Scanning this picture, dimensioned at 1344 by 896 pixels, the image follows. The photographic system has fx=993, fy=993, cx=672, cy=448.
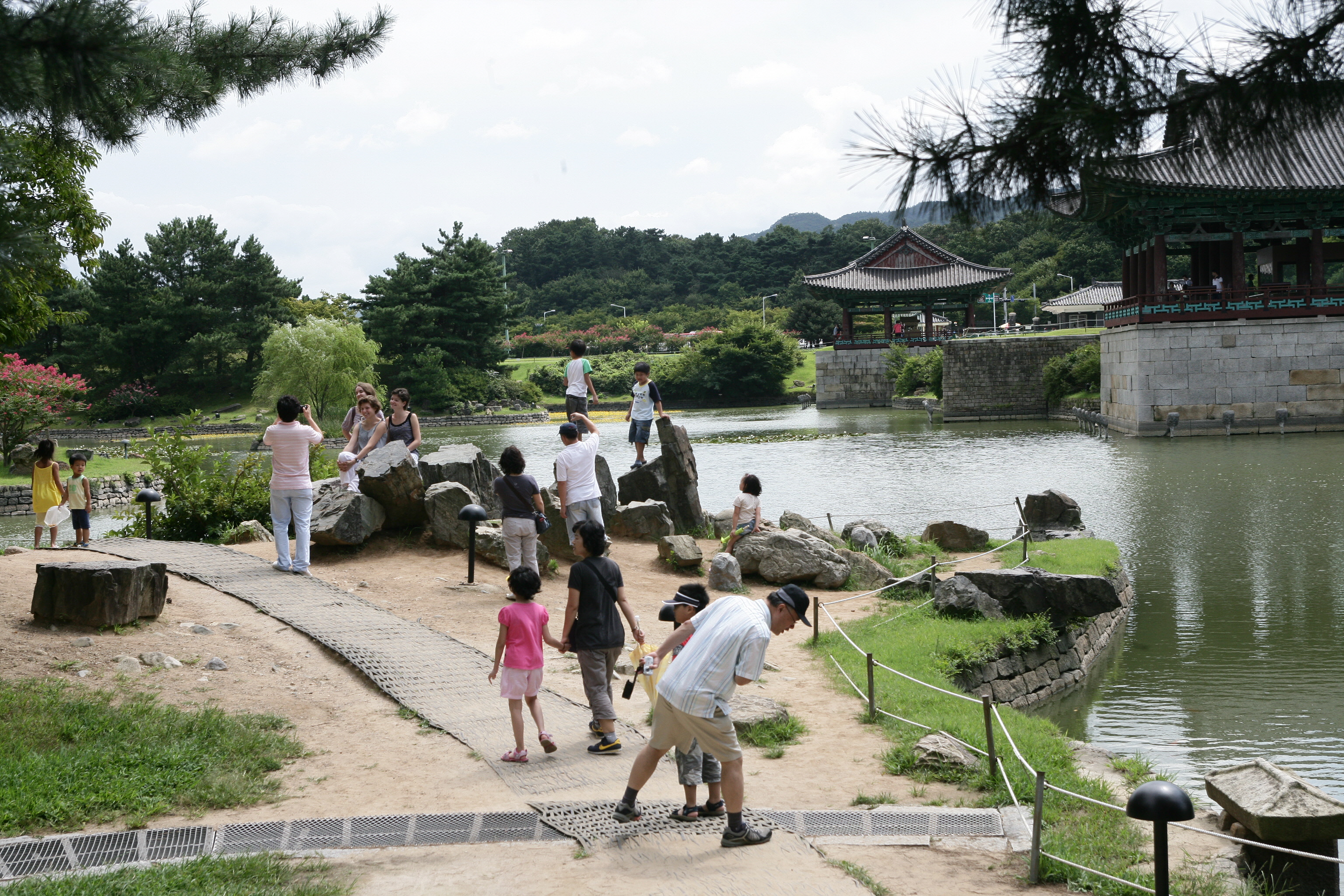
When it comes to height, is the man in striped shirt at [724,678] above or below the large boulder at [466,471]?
below

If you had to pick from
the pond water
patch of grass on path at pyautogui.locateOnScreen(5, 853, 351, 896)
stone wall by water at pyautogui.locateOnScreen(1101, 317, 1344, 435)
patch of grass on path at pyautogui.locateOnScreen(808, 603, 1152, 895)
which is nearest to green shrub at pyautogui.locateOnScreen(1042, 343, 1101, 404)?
the pond water

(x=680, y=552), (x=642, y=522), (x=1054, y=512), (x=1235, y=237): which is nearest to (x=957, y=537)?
(x=1054, y=512)

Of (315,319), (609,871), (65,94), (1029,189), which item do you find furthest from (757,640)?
(315,319)

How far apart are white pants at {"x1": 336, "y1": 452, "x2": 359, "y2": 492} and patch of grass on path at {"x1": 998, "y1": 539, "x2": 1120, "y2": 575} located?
781 centimetres

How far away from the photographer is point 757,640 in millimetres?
4441

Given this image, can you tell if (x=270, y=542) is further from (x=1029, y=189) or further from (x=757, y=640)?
(x=1029, y=189)

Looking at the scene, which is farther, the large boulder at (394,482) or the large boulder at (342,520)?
the large boulder at (394,482)

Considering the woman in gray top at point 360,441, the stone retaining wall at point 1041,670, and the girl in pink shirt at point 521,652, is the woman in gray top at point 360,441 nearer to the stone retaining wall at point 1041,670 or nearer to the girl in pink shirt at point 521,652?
the girl in pink shirt at point 521,652

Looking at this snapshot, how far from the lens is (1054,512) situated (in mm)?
16453

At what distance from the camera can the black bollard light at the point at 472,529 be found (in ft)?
31.8

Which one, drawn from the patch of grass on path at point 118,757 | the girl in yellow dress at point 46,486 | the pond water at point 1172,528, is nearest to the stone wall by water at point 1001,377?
the pond water at point 1172,528

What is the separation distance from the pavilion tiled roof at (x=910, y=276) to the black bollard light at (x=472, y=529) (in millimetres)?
42119

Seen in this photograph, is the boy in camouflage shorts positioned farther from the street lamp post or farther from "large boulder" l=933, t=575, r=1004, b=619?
the street lamp post

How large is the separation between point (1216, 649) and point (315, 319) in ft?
134
